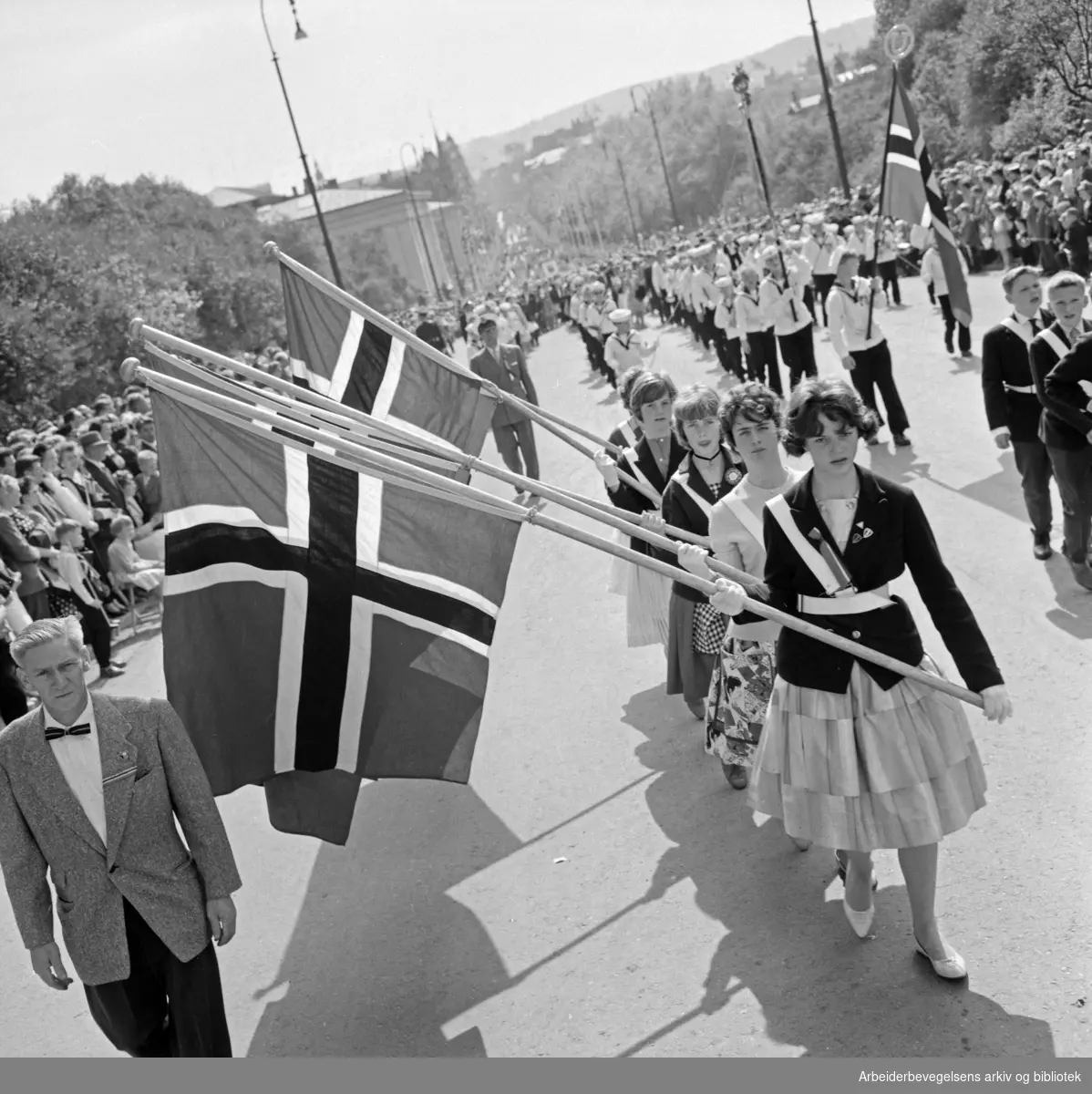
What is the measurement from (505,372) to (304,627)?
986cm

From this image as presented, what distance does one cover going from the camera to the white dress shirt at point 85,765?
4219mm

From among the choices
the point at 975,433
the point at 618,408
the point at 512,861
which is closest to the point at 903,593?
the point at 512,861

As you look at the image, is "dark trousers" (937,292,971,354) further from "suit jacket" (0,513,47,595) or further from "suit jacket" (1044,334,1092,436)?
"suit jacket" (0,513,47,595)

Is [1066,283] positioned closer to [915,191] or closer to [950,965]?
[915,191]

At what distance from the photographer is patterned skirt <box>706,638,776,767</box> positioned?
236 inches

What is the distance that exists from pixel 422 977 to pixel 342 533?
182cm

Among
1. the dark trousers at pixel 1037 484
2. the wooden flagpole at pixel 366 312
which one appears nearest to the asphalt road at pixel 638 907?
the dark trousers at pixel 1037 484

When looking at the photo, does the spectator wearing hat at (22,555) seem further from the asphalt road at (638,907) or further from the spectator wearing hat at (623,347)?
the spectator wearing hat at (623,347)

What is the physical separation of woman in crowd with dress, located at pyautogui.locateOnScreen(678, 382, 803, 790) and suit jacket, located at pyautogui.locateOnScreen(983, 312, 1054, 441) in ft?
10.5

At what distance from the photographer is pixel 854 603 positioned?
454 centimetres

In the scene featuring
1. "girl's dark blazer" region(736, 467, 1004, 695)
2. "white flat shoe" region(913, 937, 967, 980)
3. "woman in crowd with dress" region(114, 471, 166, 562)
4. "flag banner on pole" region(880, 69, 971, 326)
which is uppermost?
"flag banner on pole" region(880, 69, 971, 326)

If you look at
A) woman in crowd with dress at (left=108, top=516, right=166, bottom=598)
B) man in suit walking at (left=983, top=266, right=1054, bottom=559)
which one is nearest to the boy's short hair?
man in suit walking at (left=983, top=266, right=1054, bottom=559)

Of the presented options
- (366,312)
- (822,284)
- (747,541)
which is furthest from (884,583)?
(822,284)

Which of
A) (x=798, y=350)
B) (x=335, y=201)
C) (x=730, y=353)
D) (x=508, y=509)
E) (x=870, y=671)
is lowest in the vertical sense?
(x=730, y=353)
